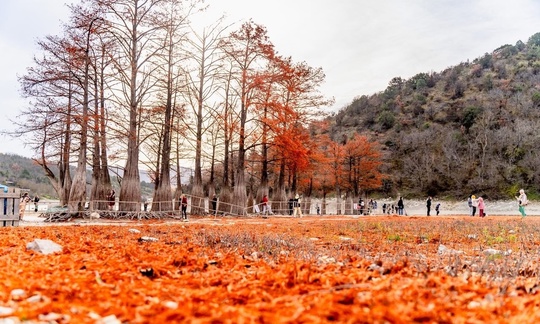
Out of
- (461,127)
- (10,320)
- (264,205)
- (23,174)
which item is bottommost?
(10,320)

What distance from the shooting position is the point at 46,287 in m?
3.29

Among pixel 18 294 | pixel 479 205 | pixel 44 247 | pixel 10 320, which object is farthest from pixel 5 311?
pixel 479 205

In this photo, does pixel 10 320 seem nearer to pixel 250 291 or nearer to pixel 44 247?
pixel 250 291

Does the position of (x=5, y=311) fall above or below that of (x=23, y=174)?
below

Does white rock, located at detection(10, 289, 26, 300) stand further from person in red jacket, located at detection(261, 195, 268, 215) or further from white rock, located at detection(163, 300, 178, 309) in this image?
person in red jacket, located at detection(261, 195, 268, 215)

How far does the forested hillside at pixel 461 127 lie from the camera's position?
188 ft

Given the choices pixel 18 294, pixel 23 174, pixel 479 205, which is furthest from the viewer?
pixel 23 174

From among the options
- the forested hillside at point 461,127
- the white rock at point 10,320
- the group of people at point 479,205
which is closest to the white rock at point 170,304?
the white rock at point 10,320

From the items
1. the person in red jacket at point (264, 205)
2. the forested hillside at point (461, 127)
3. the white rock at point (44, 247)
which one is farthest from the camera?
the forested hillside at point (461, 127)

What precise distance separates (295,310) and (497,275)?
8.99 ft

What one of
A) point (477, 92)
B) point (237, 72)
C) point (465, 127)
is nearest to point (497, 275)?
point (237, 72)

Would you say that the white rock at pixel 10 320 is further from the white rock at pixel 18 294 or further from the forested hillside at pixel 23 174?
the forested hillside at pixel 23 174

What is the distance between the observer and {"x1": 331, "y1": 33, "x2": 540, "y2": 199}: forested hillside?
57.2 meters

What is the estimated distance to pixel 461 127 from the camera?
69.3 m
